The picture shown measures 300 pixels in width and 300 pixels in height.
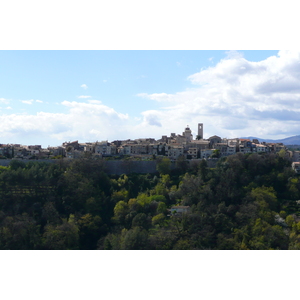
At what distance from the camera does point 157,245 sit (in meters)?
12.3

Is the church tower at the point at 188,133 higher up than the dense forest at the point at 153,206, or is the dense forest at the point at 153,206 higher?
the church tower at the point at 188,133

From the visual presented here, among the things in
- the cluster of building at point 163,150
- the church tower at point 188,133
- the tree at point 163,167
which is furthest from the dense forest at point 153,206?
the church tower at point 188,133

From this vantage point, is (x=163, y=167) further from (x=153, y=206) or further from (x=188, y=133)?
(x=188, y=133)

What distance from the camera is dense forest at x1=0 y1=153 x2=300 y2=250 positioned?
13062 mm

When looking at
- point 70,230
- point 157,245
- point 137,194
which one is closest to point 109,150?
point 137,194

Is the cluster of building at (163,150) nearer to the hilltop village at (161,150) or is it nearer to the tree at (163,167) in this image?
the hilltop village at (161,150)

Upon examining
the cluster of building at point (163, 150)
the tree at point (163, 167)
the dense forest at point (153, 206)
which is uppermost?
the cluster of building at point (163, 150)

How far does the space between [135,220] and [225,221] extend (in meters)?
3.72

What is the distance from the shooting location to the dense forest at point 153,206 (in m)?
13.1

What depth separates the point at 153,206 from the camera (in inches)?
652

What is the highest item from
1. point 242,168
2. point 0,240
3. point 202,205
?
point 242,168

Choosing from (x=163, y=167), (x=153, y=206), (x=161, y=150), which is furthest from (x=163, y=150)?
(x=153, y=206)

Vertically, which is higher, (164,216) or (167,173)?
(167,173)

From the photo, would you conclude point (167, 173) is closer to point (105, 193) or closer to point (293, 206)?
point (105, 193)
